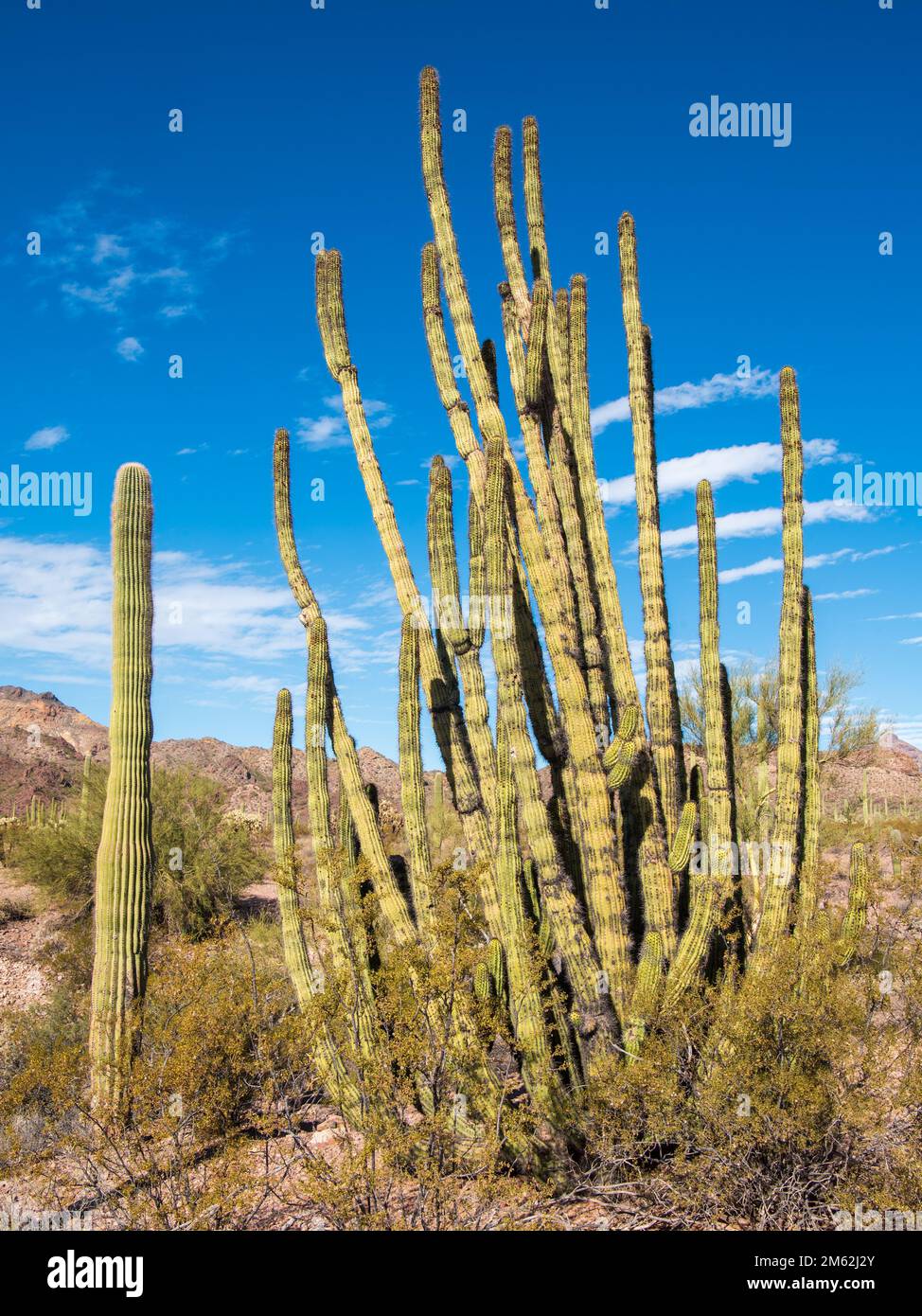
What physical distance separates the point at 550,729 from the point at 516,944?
1.71 meters

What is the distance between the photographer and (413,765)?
24.7 feet

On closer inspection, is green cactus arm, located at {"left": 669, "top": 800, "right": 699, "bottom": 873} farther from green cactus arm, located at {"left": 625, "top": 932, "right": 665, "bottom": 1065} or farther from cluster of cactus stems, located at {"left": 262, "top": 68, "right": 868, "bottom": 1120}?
green cactus arm, located at {"left": 625, "top": 932, "right": 665, "bottom": 1065}

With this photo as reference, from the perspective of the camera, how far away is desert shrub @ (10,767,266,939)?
15734 millimetres

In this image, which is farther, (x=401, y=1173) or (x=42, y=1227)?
(x=42, y=1227)

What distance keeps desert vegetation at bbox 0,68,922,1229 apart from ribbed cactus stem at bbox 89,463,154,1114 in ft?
0.09

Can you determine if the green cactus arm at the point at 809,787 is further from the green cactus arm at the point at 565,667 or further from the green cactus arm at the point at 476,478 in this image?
the green cactus arm at the point at 476,478

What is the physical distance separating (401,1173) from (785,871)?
365cm

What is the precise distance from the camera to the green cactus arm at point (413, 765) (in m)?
7.51

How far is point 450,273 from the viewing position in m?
7.85

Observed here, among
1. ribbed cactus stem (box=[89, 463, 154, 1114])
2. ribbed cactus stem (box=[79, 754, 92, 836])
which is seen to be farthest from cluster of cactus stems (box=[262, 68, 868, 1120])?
ribbed cactus stem (box=[79, 754, 92, 836])
